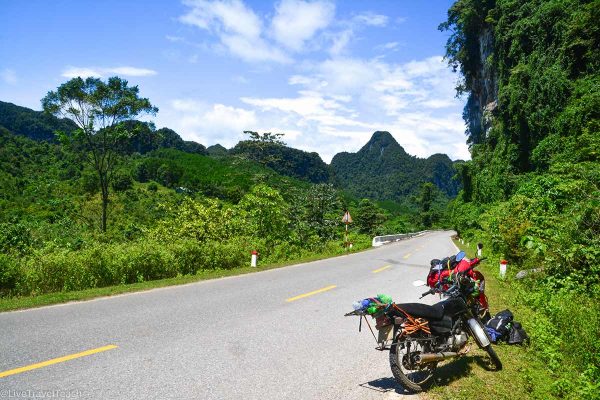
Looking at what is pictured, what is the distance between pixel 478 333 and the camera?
18.5 feet

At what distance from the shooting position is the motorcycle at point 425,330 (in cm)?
489

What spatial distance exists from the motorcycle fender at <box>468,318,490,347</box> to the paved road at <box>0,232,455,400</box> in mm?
1416

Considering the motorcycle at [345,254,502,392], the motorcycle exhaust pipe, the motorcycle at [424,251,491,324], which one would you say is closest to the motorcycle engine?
the motorcycle at [345,254,502,392]

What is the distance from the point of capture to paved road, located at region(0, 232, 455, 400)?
15.3 feet

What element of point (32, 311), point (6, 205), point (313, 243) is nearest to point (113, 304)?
point (32, 311)

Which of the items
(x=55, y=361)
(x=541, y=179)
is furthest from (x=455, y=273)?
(x=541, y=179)

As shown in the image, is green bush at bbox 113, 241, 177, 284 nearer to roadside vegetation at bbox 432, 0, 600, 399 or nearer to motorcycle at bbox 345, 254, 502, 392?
motorcycle at bbox 345, 254, 502, 392

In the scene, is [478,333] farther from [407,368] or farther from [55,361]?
[55,361]

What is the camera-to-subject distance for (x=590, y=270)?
10.2 meters

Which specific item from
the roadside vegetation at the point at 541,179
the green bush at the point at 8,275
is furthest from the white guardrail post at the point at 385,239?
the green bush at the point at 8,275

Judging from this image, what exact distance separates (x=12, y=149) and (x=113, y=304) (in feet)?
248

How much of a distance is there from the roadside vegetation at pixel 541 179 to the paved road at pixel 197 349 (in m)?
1.66

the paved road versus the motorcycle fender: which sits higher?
the motorcycle fender

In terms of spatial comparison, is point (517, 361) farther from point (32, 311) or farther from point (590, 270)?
point (32, 311)
